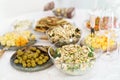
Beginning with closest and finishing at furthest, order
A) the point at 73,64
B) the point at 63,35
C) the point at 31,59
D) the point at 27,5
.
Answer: the point at 73,64
the point at 31,59
the point at 63,35
the point at 27,5

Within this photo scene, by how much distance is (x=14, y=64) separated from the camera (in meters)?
Result: 1.09

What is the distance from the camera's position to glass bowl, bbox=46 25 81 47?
1197mm

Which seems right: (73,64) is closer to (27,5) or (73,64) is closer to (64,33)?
(64,33)

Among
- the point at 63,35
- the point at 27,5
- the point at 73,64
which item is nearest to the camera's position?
the point at 73,64

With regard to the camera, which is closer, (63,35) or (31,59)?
(31,59)

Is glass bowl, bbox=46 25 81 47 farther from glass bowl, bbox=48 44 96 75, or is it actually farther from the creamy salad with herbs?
glass bowl, bbox=48 44 96 75

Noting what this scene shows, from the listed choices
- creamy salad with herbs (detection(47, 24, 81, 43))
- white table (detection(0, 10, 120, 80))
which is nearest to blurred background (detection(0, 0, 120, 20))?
creamy salad with herbs (detection(47, 24, 81, 43))

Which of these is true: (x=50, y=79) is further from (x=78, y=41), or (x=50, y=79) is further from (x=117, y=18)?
(x=117, y=18)

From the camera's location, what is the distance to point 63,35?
1.23 metres

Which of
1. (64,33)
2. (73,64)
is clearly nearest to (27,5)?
(64,33)

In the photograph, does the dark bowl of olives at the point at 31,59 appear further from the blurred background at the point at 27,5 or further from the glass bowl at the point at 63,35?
the blurred background at the point at 27,5

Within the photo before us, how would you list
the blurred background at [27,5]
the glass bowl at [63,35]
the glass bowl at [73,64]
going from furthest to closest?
the blurred background at [27,5] < the glass bowl at [63,35] < the glass bowl at [73,64]

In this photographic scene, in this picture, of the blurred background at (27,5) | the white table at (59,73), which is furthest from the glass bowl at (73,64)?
the blurred background at (27,5)

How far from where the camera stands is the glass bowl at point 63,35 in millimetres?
1197
